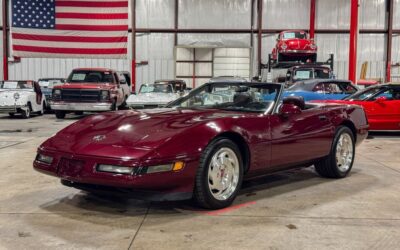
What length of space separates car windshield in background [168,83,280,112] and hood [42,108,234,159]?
318 mm

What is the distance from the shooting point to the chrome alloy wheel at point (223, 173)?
4.23 meters

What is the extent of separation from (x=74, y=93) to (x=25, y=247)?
1292 cm

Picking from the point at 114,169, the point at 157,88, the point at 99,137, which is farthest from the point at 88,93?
the point at 114,169

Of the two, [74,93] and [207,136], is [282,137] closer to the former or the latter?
[207,136]

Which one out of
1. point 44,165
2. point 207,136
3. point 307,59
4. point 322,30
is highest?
point 322,30

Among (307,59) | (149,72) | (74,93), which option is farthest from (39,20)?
(307,59)

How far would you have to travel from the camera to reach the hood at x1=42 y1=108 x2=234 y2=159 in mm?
3879

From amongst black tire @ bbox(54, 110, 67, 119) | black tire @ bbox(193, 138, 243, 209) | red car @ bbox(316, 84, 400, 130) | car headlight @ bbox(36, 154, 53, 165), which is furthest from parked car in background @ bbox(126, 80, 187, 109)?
black tire @ bbox(193, 138, 243, 209)

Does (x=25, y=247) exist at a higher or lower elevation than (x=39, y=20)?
lower

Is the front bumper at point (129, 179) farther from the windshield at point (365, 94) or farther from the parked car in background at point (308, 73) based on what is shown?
the parked car in background at point (308, 73)

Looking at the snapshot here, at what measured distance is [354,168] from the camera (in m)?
6.64

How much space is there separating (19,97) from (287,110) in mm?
13373

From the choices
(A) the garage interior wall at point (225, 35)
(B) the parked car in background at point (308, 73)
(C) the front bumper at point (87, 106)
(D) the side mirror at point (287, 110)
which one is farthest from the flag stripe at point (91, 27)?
(D) the side mirror at point (287, 110)

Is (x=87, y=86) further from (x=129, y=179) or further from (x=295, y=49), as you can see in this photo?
(x=129, y=179)
